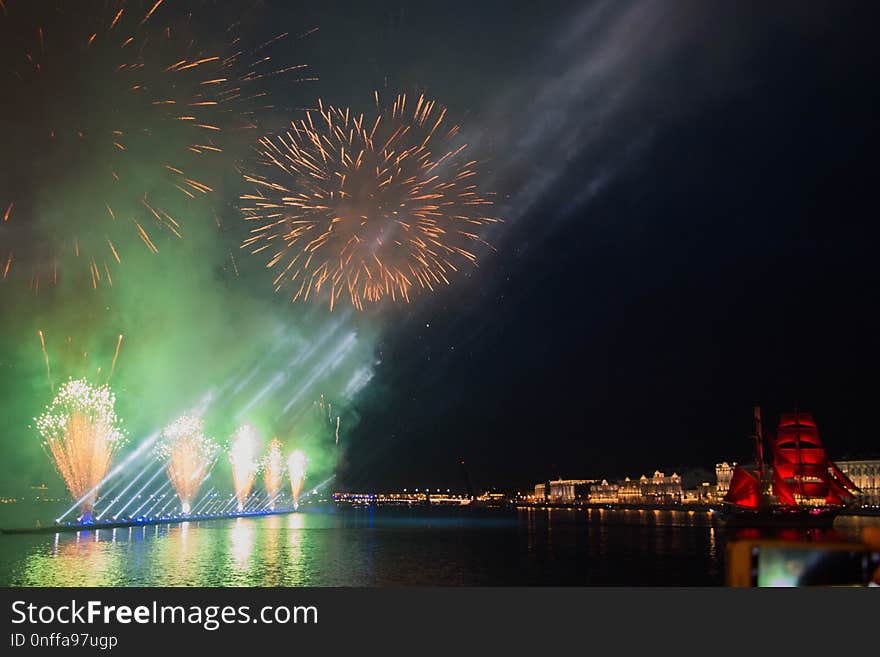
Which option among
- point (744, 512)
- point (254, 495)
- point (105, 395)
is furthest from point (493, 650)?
point (254, 495)

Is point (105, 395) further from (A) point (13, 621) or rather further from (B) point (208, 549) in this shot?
(A) point (13, 621)

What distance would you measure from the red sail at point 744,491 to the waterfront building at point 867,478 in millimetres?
67193

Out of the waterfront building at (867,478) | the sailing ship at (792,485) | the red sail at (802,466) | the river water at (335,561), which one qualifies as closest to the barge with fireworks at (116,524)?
the river water at (335,561)

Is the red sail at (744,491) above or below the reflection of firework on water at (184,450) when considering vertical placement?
below

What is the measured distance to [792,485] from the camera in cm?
14900

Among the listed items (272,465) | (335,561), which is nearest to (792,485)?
(272,465)

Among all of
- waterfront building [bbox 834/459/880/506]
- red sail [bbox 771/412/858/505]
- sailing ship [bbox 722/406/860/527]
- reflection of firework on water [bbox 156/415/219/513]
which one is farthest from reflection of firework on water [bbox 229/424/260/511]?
waterfront building [bbox 834/459/880/506]

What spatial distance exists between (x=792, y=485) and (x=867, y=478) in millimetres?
54499

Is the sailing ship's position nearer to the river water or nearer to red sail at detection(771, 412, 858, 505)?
red sail at detection(771, 412, 858, 505)

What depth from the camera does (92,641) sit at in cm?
1316

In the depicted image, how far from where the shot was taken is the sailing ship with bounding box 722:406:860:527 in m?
127

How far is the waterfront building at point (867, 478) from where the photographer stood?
605 ft

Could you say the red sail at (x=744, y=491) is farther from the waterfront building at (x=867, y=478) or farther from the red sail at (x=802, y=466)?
the waterfront building at (x=867, y=478)

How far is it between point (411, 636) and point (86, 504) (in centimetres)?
6072
